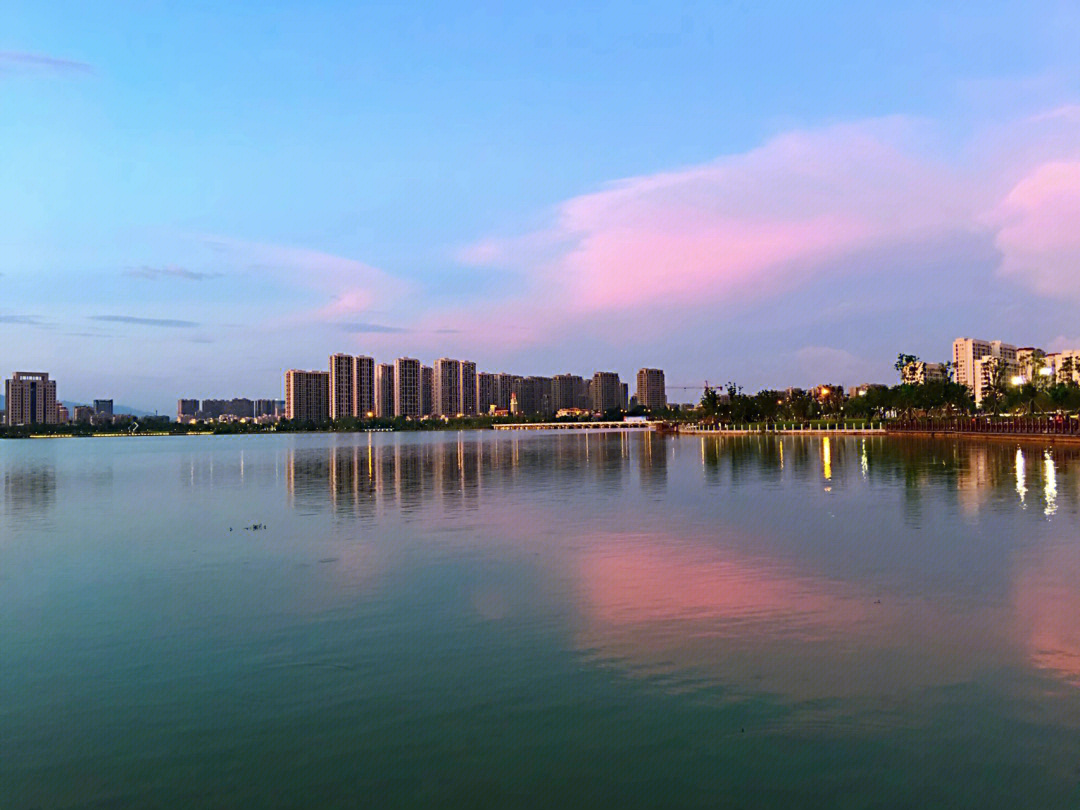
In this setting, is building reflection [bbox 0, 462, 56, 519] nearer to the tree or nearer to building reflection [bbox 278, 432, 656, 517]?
building reflection [bbox 278, 432, 656, 517]

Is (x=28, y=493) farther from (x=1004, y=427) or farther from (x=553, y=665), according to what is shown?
(x=1004, y=427)

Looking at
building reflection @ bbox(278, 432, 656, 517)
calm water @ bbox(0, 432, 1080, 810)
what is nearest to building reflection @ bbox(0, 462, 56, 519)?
calm water @ bbox(0, 432, 1080, 810)

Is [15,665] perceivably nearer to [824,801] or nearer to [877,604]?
[824,801]

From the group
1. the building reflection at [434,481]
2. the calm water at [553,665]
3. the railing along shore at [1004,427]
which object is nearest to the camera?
the calm water at [553,665]

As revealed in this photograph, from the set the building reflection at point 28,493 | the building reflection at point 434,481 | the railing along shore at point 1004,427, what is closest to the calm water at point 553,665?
the building reflection at point 434,481

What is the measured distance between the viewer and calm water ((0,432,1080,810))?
1031 cm

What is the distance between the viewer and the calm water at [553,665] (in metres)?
10.3

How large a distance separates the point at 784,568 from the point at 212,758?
16.4 metres

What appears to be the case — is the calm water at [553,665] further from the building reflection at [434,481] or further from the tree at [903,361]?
the tree at [903,361]

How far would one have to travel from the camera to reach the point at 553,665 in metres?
14.8

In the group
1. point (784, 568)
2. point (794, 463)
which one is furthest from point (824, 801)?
point (794, 463)

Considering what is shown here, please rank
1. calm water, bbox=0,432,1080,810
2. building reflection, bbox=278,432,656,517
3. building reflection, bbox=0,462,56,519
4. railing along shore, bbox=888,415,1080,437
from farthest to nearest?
railing along shore, bbox=888,415,1080,437 < building reflection, bbox=278,432,656,517 < building reflection, bbox=0,462,56,519 < calm water, bbox=0,432,1080,810

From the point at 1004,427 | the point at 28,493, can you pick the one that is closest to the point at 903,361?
the point at 1004,427

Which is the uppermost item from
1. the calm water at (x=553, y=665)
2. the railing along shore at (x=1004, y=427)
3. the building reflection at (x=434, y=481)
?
the railing along shore at (x=1004, y=427)
